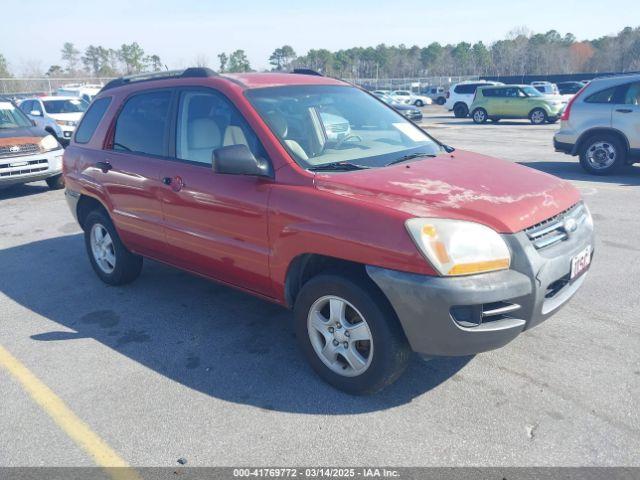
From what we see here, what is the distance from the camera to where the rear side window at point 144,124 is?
441cm

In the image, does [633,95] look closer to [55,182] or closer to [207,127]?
[207,127]

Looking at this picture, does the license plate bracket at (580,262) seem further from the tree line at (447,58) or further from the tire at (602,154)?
the tree line at (447,58)

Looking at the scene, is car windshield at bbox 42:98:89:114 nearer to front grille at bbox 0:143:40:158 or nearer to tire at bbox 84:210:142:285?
Result: front grille at bbox 0:143:40:158

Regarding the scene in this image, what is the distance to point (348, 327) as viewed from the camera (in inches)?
127

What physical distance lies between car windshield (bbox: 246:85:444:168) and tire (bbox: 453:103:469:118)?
26028 mm

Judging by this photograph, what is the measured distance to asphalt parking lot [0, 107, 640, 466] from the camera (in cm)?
284

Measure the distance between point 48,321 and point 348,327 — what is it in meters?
2.75

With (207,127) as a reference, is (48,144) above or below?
below

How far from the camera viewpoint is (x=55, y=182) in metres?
10.9

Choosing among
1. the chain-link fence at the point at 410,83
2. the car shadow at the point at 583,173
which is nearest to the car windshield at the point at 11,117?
the car shadow at the point at 583,173

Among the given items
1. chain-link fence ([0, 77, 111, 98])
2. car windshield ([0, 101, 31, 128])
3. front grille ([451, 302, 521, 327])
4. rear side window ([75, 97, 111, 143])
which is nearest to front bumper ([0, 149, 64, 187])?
car windshield ([0, 101, 31, 128])

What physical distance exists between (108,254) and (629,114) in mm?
8912

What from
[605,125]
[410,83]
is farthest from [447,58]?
[605,125]

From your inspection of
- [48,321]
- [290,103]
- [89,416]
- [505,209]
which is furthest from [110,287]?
[505,209]
